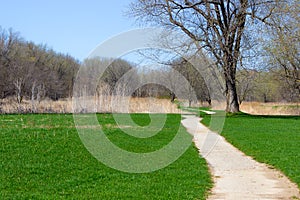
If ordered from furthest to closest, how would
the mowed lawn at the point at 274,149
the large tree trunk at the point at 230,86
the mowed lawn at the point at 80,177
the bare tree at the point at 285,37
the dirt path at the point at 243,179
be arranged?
Result: the bare tree at the point at 285,37 < the large tree trunk at the point at 230,86 < the mowed lawn at the point at 274,149 < the dirt path at the point at 243,179 < the mowed lawn at the point at 80,177

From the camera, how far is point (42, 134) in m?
19.3

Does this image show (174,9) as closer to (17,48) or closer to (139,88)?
(139,88)

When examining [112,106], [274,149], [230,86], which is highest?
[230,86]

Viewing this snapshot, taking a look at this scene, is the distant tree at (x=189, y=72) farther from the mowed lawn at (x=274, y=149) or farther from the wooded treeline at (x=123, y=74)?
the mowed lawn at (x=274, y=149)

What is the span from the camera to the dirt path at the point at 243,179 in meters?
8.59

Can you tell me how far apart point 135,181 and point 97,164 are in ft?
8.16

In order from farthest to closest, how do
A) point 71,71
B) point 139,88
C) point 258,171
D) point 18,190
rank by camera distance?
point 71,71 → point 139,88 → point 258,171 → point 18,190

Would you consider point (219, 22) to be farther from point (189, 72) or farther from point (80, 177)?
point (80, 177)

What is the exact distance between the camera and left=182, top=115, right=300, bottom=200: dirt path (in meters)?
8.59

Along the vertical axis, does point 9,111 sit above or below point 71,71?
below

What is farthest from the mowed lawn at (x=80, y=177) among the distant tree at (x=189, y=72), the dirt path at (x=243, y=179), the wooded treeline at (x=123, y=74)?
the distant tree at (x=189, y=72)

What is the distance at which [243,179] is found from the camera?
1028 centimetres

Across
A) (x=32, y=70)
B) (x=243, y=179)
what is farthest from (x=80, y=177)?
(x=32, y=70)

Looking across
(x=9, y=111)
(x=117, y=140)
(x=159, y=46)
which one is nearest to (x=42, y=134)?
(x=117, y=140)
